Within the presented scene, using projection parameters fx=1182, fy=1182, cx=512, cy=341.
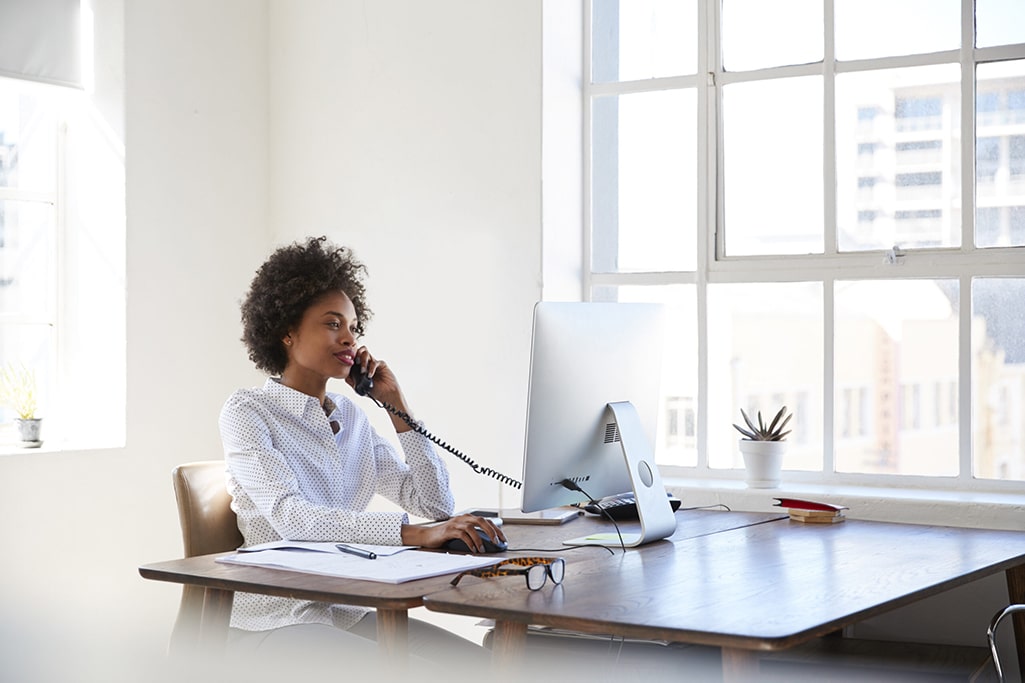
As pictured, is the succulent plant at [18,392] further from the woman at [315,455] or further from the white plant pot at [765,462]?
the white plant pot at [765,462]

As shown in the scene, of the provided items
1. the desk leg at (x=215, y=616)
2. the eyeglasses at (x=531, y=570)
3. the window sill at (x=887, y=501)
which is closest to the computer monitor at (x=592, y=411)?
the eyeglasses at (x=531, y=570)

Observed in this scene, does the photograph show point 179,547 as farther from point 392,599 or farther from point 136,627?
point 392,599

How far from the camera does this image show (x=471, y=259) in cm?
383

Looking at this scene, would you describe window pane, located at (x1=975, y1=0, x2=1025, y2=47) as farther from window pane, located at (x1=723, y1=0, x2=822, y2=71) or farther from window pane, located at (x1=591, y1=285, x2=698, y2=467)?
window pane, located at (x1=591, y1=285, x2=698, y2=467)

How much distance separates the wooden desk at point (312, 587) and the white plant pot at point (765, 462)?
1.00 m

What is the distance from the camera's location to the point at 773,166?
364 cm

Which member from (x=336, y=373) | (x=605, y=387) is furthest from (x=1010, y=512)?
(x=336, y=373)

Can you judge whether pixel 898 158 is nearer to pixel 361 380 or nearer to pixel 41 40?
pixel 361 380

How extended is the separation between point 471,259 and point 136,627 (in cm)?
160

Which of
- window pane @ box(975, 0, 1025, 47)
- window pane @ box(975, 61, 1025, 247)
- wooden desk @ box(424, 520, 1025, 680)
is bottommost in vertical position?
wooden desk @ box(424, 520, 1025, 680)

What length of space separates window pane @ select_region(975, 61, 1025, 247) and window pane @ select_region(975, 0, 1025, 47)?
0.07 metres

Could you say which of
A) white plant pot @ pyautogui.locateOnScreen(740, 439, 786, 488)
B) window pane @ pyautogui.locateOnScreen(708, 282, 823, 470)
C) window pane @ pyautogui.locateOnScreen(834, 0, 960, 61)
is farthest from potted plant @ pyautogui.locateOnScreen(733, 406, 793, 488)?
window pane @ pyautogui.locateOnScreen(834, 0, 960, 61)

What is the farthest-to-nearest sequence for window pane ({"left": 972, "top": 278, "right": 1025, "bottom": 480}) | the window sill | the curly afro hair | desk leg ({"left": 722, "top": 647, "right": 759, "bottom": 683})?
window pane ({"left": 972, "top": 278, "right": 1025, "bottom": 480}) < the window sill < the curly afro hair < desk leg ({"left": 722, "top": 647, "right": 759, "bottom": 683})

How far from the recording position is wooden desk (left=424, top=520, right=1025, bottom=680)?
1.70m
